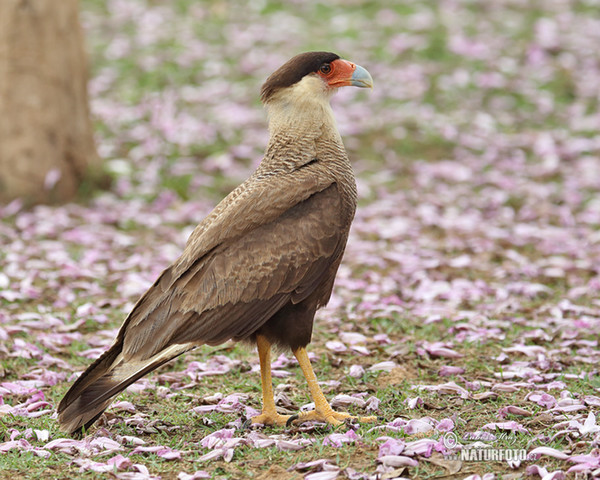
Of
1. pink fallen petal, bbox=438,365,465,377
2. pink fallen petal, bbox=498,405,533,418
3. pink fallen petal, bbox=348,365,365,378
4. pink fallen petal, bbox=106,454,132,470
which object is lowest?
pink fallen petal, bbox=438,365,465,377

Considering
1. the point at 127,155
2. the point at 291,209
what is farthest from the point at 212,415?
the point at 127,155

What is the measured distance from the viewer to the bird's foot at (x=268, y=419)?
15.8 ft

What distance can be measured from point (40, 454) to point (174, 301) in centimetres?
106

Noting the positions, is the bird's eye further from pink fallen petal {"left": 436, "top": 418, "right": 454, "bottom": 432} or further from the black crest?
pink fallen petal {"left": 436, "top": 418, "right": 454, "bottom": 432}

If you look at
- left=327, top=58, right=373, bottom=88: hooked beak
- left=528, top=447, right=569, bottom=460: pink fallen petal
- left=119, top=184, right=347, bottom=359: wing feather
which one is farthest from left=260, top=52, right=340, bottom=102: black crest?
left=528, top=447, right=569, bottom=460: pink fallen petal

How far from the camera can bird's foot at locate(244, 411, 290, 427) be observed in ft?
15.8

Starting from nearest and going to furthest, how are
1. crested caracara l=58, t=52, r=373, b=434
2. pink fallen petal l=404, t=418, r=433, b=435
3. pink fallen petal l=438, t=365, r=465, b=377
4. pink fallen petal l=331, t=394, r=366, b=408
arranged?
1. pink fallen petal l=404, t=418, r=433, b=435
2. crested caracara l=58, t=52, r=373, b=434
3. pink fallen petal l=331, t=394, r=366, b=408
4. pink fallen petal l=438, t=365, r=465, b=377

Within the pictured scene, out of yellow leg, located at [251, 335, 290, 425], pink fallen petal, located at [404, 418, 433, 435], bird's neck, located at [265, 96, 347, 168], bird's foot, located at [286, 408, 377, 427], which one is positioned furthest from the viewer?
bird's neck, located at [265, 96, 347, 168]

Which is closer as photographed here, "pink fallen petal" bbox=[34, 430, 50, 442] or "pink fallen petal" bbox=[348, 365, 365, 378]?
"pink fallen petal" bbox=[34, 430, 50, 442]

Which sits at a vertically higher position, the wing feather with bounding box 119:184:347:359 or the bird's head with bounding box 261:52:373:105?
the bird's head with bounding box 261:52:373:105

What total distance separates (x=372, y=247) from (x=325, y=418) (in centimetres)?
435

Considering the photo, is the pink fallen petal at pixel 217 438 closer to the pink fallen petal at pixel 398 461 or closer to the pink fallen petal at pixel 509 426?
the pink fallen petal at pixel 398 461

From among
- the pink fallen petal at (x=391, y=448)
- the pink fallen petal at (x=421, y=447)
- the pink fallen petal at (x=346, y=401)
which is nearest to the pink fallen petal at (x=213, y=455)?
the pink fallen petal at (x=391, y=448)

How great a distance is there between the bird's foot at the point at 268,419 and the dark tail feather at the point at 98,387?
60cm
